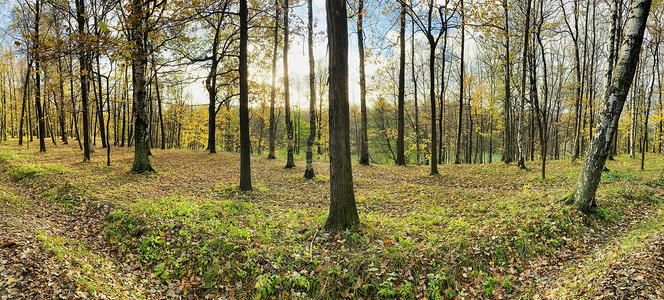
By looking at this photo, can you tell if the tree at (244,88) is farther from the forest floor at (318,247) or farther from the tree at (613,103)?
the tree at (613,103)

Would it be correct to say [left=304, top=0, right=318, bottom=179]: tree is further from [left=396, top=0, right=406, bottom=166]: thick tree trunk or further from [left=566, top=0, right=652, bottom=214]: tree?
[left=566, top=0, right=652, bottom=214]: tree

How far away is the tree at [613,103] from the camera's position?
5504 millimetres

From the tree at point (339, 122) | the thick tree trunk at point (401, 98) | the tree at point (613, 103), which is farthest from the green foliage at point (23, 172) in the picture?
the thick tree trunk at point (401, 98)

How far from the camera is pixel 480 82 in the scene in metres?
24.4

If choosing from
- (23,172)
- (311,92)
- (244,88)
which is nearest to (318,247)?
(244,88)

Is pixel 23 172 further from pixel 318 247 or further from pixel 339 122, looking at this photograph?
pixel 339 122

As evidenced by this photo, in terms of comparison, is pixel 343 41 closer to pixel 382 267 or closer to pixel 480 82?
pixel 382 267

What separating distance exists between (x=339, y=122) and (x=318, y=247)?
249 cm

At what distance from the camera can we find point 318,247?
17.0 feet

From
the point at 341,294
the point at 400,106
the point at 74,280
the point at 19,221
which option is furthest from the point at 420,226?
the point at 400,106

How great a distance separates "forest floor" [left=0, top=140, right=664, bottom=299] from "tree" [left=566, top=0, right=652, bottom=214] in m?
0.56

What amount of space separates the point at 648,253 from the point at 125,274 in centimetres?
862

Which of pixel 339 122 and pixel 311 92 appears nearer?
pixel 339 122

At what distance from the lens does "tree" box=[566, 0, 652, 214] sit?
18.1 feet
